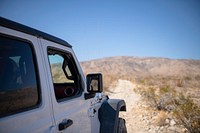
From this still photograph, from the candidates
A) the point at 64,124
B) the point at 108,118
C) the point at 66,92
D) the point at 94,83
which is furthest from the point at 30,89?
the point at 108,118

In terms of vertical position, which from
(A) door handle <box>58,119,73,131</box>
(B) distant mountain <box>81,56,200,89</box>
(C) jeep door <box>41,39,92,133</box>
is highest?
(B) distant mountain <box>81,56,200,89</box>

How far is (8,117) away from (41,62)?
55cm

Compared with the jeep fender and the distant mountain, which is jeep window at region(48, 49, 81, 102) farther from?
the distant mountain

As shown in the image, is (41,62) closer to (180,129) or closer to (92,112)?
(92,112)

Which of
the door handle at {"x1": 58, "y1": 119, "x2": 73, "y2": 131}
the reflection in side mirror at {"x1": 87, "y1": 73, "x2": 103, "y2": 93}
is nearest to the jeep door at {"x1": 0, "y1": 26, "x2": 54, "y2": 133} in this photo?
the door handle at {"x1": 58, "y1": 119, "x2": 73, "y2": 131}

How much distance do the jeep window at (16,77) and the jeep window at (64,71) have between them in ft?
1.84

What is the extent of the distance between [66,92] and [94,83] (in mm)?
577

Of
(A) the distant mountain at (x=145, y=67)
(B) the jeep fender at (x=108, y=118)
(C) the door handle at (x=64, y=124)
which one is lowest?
(B) the jeep fender at (x=108, y=118)

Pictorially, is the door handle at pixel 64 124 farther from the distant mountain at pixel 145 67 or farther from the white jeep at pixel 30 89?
the distant mountain at pixel 145 67

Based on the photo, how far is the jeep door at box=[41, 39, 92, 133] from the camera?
5.41 feet

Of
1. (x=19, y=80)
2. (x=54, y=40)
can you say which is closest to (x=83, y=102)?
(x=54, y=40)

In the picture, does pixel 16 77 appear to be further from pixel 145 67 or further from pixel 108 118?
pixel 145 67

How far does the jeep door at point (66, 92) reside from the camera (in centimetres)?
165

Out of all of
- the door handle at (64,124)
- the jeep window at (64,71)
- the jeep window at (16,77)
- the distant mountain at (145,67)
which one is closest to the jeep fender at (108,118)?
the jeep window at (64,71)
